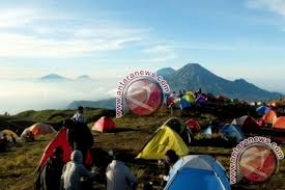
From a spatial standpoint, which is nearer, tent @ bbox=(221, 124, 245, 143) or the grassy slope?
the grassy slope

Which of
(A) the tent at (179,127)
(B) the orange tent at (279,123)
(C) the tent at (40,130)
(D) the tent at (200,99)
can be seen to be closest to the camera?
(A) the tent at (179,127)

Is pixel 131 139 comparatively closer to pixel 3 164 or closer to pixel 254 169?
pixel 3 164

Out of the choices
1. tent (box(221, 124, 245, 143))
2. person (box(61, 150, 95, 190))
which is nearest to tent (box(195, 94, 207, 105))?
tent (box(221, 124, 245, 143))

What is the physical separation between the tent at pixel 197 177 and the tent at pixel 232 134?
1578cm

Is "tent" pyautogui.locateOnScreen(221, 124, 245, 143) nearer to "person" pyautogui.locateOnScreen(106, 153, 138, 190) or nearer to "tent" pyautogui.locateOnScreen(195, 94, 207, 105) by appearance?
"tent" pyautogui.locateOnScreen(195, 94, 207, 105)

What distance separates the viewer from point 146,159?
86.5ft

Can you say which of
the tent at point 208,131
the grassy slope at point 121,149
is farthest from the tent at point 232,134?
the grassy slope at point 121,149

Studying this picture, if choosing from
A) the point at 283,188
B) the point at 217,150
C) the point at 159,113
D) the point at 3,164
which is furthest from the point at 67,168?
the point at 159,113

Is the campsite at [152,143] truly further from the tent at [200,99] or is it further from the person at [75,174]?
the person at [75,174]

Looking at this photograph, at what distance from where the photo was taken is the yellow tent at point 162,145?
25.9 metres

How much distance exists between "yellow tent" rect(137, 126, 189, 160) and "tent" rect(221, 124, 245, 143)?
27.4ft

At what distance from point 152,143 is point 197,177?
8.55 metres

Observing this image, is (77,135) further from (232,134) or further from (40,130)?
(40,130)

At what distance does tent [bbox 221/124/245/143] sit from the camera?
33875 mm
